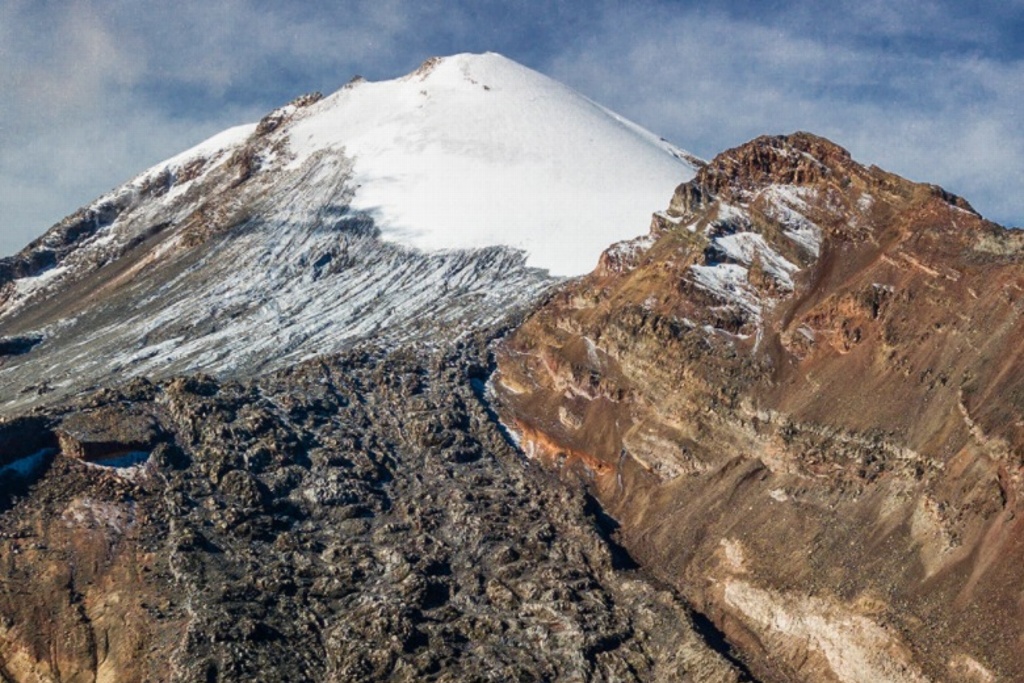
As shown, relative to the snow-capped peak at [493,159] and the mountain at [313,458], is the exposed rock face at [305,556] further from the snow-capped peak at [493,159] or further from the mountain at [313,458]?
the snow-capped peak at [493,159]

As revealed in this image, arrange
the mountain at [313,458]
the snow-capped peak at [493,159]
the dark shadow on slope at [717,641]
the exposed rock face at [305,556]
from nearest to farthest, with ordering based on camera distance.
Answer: the dark shadow on slope at [717,641] → the exposed rock face at [305,556] → the mountain at [313,458] → the snow-capped peak at [493,159]

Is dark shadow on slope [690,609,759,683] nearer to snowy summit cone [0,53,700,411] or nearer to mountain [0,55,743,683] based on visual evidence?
mountain [0,55,743,683]

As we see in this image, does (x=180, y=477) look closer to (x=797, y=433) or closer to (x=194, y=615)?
(x=194, y=615)

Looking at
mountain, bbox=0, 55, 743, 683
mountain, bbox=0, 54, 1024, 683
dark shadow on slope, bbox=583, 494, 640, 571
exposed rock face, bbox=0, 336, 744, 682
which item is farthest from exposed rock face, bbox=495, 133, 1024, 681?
exposed rock face, bbox=0, 336, 744, 682

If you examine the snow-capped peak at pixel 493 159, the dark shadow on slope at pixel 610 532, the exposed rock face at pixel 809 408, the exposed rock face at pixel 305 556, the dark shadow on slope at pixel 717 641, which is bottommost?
the exposed rock face at pixel 305 556

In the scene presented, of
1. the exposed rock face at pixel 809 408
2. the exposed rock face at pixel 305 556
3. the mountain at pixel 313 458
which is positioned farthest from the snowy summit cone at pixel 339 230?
the exposed rock face at pixel 809 408

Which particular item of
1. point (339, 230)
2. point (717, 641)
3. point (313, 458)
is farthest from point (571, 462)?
point (339, 230)

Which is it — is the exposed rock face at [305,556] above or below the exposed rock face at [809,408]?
below
